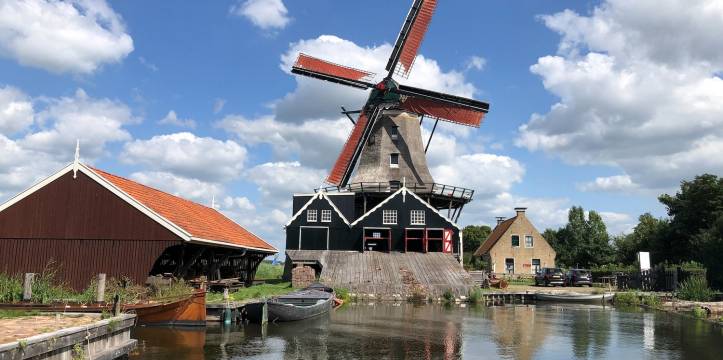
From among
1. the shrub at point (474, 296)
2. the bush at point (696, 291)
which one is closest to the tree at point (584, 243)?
the bush at point (696, 291)

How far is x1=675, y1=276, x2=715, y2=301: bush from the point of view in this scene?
33.0 metres

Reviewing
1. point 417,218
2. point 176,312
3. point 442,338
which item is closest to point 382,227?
point 417,218

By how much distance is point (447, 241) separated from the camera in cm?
4138

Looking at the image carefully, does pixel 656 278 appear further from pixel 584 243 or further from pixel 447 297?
pixel 584 243

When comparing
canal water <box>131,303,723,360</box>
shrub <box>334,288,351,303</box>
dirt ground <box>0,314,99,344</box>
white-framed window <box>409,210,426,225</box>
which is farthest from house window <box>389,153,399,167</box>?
dirt ground <box>0,314,99,344</box>

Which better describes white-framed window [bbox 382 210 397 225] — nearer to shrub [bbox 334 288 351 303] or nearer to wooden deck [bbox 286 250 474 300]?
wooden deck [bbox 286 250 474 300]

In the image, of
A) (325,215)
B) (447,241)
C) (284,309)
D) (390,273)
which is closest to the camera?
(284,309)

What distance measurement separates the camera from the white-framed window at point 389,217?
41.5 metres

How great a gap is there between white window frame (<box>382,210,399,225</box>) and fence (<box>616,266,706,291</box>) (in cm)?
1848

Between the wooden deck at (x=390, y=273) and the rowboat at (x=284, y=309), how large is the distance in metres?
9.82

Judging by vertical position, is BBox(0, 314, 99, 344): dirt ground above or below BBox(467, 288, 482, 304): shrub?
above

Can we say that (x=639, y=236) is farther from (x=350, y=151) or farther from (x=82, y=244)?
(x=82, y=244)

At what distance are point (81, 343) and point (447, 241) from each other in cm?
3127

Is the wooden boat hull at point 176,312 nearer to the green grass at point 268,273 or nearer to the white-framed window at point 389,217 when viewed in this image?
the white-framed window at point 389,217
